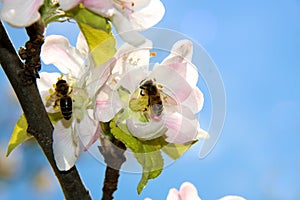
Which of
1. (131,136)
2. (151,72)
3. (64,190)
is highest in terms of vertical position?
(151,72)

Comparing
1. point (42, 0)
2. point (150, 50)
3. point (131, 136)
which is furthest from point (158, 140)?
point (42, 0)

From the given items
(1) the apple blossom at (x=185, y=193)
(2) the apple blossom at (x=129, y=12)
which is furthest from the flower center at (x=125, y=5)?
(1) the apple blossom at (x=185, y=193)

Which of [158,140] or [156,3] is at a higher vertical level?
[156,3]

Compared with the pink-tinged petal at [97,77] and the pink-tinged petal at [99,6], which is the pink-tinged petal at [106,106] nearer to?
the pink-tinged petal at [97,77]

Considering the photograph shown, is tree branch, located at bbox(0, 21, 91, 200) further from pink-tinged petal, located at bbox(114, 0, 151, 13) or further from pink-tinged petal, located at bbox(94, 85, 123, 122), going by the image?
pink-tinged petal, located at bbox(114, 0, 151, 13)

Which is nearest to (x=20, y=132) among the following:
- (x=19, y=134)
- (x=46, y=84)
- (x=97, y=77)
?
(x=19, y=134)

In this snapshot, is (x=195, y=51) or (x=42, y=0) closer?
(x=42, y=0)

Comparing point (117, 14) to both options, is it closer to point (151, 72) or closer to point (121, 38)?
point (121, 38)
